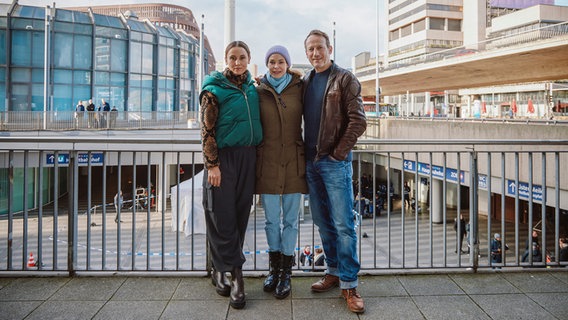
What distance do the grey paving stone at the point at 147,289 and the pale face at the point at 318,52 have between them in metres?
2.34

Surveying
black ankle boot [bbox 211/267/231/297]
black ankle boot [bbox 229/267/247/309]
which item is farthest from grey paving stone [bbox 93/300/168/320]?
black ankle boot [bbox 229/267/247/309]

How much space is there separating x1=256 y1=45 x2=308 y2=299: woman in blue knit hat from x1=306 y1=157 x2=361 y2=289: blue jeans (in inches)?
4.5

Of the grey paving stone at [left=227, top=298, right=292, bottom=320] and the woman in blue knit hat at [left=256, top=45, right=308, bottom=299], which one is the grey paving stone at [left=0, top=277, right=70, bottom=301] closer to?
the grey paving stone at [left=227, top=298, right=292, bottom=320]

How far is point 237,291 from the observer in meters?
Result: 3.60

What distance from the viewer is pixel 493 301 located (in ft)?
11.9

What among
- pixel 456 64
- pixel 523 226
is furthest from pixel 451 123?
pixel 456 64

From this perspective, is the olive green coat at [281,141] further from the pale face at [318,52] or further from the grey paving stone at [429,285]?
the grey paving stone at [429,285]

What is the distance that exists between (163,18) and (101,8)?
2612 cm

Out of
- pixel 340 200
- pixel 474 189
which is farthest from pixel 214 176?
pixel 474 189

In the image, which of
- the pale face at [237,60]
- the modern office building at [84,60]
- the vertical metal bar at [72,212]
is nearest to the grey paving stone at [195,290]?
the vertical metal bar at [72,212]

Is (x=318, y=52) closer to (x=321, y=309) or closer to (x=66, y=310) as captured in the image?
(x=321, y=309)

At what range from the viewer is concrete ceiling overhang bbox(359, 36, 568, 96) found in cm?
2768

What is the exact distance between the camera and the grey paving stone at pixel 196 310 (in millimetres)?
3383

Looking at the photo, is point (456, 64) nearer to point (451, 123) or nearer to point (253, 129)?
point (451, 123)
